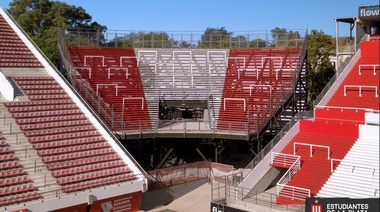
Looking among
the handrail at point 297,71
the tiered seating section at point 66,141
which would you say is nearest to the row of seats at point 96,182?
the tiered seating section at point 66,141

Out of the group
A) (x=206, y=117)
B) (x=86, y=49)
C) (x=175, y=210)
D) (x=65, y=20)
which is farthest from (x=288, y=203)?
(x=65, y=20)

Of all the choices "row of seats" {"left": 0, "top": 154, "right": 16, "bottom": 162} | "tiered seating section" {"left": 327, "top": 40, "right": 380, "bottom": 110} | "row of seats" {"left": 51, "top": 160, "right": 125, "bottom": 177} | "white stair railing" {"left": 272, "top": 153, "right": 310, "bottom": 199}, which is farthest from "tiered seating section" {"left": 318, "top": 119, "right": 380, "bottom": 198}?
"row of seats" {"left": 0, "top": 154, "right": 16, "bottom": 162}

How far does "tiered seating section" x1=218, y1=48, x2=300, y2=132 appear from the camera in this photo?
27067mm

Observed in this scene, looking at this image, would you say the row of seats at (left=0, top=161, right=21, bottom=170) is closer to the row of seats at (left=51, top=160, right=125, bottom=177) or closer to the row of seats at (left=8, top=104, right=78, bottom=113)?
the row of seats at (left=51, top=160, right=125, bottom=177)

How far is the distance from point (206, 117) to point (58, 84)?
9.42m

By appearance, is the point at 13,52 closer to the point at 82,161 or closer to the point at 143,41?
the point at 143,41

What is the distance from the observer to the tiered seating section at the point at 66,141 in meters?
20.1

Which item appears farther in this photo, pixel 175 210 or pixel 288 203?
pixel 175 210

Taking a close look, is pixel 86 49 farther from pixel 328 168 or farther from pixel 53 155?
pixel 328 168

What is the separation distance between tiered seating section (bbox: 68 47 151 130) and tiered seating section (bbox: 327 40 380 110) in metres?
11.0

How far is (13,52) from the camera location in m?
29.1

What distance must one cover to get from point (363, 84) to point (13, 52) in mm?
21093

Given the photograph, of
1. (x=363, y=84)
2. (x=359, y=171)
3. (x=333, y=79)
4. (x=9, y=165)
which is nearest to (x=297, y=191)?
(x=359, y=171)

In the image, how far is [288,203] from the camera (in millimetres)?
18141
